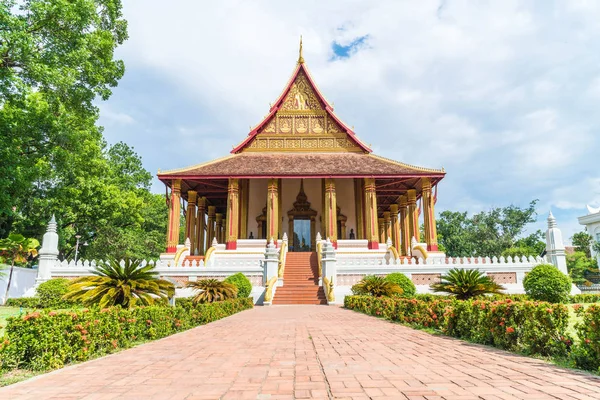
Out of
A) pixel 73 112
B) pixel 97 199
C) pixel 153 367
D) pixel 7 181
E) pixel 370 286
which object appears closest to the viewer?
pixel 153 367

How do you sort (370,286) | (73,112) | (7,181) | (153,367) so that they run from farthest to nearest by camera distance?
1. (73,112)
2. (7,181)
3. (370,286)
4. (153,367)

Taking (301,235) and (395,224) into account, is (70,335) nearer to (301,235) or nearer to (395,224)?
(301,235)

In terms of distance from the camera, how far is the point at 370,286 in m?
12.9

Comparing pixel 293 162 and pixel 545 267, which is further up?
pixel 293 162

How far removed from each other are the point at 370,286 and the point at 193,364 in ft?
30.6

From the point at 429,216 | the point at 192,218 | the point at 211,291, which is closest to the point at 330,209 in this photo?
the point at 429,216

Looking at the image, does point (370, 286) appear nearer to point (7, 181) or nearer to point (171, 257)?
point (171, 257)

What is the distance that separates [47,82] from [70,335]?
12.9m

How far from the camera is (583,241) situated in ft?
128

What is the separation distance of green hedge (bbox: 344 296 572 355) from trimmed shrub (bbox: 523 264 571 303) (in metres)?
7.16

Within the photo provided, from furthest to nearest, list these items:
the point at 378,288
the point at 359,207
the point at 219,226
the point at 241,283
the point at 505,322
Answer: the point at 219,226 → the point at 359,207 → the point at 241,283 → the point at 378,288 → the point at 505,322

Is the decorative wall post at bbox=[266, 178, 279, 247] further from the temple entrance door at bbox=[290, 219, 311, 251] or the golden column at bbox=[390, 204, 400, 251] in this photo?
the golden column at bbox=[390, 204, 400, 251]

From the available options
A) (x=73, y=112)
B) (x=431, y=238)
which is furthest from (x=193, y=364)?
(x=431, y=238)

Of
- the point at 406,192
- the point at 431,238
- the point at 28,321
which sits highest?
the point at 406,192
